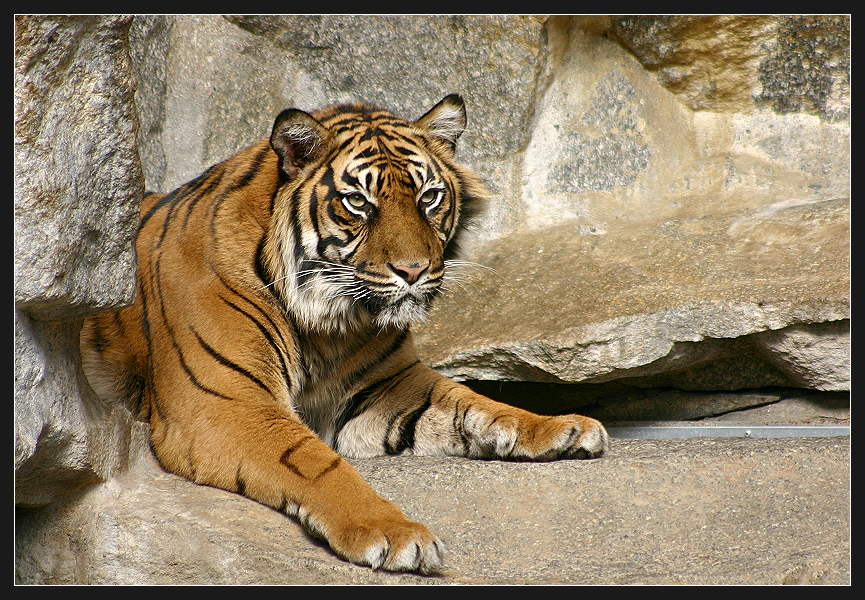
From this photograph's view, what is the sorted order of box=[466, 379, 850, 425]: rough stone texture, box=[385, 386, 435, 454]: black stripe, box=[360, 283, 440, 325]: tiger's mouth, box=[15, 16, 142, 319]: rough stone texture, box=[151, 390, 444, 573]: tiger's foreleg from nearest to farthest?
box=[15, 16, 142, 319]: rough stone texture → box=[151, 390, 444, 573]: tiger's foreleg → box=[360, 283, 440, 325]: tiger's mouth → box=[385, 386, 435, 454]: black stripe → box=[466, 379, 850, 425]: rough stone texture

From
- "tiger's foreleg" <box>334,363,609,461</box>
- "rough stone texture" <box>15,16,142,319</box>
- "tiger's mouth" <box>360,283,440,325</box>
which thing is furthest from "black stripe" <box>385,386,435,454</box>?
"rough stone texture" <box>15,16,142,319</box>

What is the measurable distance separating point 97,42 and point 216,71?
7.77ft

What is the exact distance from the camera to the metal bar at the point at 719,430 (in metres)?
3.80

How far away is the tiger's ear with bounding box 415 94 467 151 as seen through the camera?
10.5 ft

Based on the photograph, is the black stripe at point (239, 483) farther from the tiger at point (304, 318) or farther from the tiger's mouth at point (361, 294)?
the tiger's mouth at point (361, 294)

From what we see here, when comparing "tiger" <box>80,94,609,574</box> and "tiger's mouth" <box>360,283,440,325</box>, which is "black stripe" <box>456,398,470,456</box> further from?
"tiger's mouth" <box>360,283,440,325</box>

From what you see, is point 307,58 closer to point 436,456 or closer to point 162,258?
point 162,258

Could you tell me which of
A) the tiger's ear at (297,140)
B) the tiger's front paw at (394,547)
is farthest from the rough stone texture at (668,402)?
the tiger's front paw at (394,547)

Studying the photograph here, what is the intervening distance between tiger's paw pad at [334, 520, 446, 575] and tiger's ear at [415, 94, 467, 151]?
1.36 m

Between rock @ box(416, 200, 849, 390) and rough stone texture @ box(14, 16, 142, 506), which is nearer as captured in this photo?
rough stone texture @ box(14, 16, 142, 506)

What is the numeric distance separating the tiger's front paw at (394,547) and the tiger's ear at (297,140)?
1.14 m

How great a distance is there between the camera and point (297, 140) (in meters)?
2.96

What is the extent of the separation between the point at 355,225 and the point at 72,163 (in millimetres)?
838

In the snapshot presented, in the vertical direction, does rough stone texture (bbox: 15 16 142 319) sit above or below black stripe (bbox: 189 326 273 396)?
above
